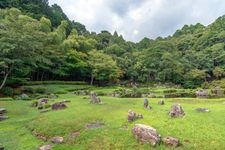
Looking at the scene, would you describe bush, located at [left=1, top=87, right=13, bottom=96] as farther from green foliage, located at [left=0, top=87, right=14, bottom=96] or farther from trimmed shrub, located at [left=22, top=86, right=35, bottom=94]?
trimmed shrub, located at [left=22, top=86, right=35, bottom=94]

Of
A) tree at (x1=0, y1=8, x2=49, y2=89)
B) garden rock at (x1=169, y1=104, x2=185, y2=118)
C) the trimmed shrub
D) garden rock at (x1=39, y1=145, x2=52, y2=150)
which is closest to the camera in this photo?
garden rock at (x1=39, y1=145, x2=52, y2=150)

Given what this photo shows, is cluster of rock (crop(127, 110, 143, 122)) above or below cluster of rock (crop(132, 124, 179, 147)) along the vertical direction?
above

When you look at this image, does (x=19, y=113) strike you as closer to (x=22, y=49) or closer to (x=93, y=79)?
(x=22, y=49)

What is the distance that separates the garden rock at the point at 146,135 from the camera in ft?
55.2

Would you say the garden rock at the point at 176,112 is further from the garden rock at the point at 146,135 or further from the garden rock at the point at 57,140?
the garden rock at the point at 57,140

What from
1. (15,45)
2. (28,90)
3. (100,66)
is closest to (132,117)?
(15,45)

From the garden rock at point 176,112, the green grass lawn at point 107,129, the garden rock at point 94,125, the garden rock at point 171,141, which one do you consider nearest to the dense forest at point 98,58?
the green grass lawn at point 107,129

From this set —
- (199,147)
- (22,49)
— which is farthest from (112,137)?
(22,49)

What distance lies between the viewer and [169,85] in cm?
7812

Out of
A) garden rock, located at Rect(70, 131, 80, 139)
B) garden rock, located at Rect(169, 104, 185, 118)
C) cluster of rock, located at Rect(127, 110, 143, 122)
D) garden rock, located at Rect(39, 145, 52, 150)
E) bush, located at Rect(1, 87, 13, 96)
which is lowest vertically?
garden rock, located at Rect(39, 145, 52, 150)

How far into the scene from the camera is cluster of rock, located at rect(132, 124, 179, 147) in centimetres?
1667

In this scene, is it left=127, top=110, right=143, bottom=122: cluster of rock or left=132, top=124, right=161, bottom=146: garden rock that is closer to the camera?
left=132, top=124, right=161, bottom=146: garden rock

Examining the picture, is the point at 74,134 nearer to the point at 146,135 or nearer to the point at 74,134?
the point at 74,134

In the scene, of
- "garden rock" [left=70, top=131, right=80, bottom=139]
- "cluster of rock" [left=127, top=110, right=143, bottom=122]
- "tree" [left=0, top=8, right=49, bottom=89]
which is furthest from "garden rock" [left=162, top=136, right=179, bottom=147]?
"tree" [left=0, top=8, right=49, bottom=89]
